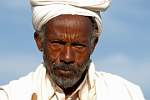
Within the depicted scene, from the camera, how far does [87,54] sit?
14477 mm

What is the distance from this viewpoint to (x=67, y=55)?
1423 centimetres

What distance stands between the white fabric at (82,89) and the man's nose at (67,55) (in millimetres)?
425

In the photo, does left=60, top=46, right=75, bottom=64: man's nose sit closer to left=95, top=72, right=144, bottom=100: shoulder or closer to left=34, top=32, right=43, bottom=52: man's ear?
left=34, top=32, right=43, bottom=52: man's ear

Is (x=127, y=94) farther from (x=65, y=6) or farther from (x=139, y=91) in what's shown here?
(x=65, y=6)

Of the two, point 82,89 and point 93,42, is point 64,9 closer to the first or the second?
point 93,42

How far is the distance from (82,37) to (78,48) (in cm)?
14

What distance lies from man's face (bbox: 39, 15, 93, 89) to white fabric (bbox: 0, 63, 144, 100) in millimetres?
143

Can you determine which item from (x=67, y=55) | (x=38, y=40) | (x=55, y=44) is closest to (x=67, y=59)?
(x=67, y=55)

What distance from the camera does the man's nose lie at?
14.2m

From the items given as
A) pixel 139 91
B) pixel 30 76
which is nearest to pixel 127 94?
pixel 139 91

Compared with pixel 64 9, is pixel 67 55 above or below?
below

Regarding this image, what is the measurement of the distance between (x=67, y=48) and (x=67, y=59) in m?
0.12

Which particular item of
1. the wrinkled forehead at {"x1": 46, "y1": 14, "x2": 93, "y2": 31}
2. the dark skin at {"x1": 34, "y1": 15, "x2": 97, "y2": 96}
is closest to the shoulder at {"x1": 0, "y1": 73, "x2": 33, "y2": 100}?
the dark skin at {"x1": 34, "y1": 15, "x2": 97, "y2": 96}

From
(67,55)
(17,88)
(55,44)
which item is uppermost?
(55,44)
